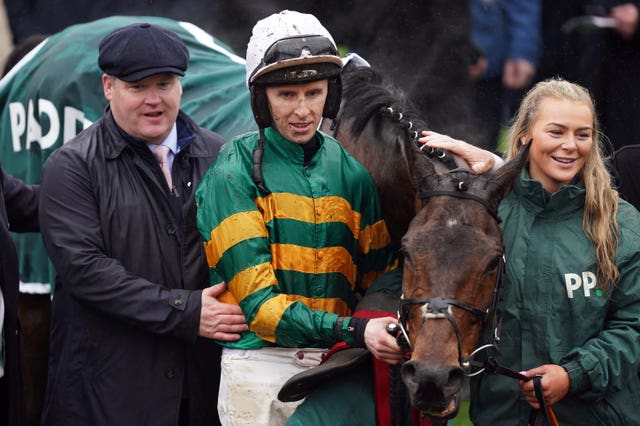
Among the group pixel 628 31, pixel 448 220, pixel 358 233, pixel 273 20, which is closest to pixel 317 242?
pixel 358 233

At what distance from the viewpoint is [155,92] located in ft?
14.5

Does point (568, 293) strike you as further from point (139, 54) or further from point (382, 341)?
point (139, 54)

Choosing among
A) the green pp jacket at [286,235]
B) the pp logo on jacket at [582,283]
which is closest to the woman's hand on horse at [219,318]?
the green pp jacket at [286,235]

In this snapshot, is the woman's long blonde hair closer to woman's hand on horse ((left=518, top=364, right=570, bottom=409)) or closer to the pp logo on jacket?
the pp logo on jacket

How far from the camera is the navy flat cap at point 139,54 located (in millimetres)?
4344

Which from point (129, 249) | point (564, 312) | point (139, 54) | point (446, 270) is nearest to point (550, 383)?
point (564, 312)

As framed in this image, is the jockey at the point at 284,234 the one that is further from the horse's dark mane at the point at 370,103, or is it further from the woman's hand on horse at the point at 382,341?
the horse's dark mane at the point at 370,103

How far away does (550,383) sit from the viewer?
3590 millimetres

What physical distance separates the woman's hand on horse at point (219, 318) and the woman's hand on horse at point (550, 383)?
98cm

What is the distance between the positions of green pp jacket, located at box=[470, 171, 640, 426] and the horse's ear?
0.12m

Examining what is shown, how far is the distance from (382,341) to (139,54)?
58.4 inches

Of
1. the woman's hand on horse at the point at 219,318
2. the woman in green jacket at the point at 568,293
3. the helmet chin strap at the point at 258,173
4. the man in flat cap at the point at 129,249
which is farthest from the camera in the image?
the man in flat cap at the point at 129,249

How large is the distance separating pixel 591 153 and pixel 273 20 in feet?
3.91

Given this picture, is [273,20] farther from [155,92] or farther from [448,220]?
[448,220]
